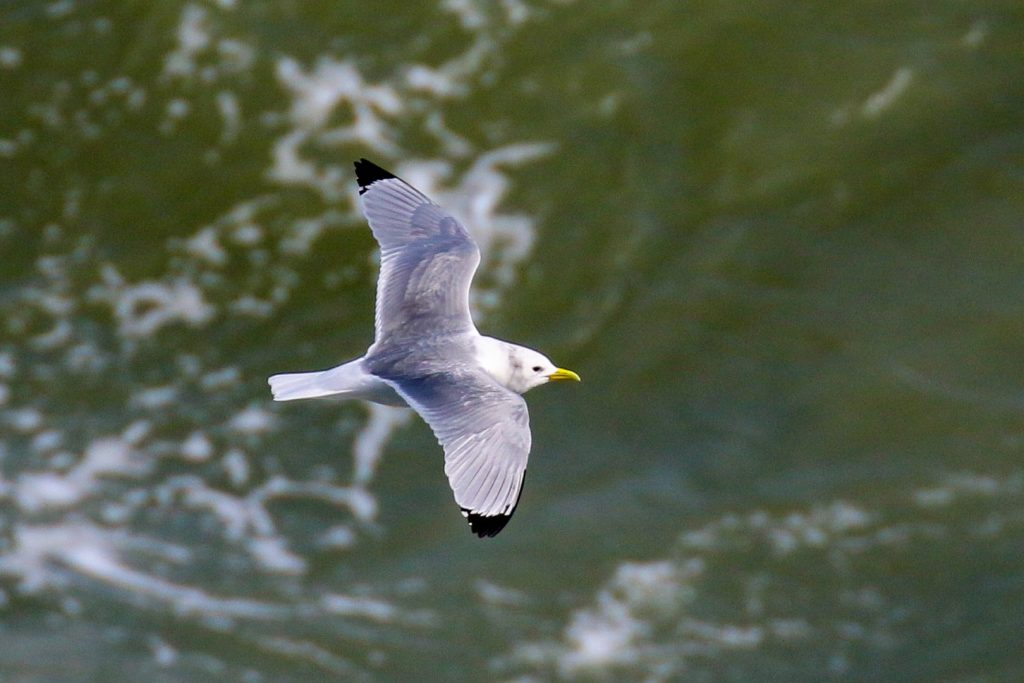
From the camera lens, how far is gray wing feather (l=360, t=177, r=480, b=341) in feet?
22.8

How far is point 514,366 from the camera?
6.88 m

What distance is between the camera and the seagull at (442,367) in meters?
5.91

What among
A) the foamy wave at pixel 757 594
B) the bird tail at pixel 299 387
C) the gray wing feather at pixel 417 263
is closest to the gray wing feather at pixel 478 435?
the bird tail at pixel 299 387

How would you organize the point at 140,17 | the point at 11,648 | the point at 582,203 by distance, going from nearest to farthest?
the point at 11,648
the point at 582,203
the point at 140,17

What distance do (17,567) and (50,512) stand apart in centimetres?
58

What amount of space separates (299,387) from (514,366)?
3.66 feet

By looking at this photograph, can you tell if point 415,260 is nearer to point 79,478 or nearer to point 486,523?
point 486,523

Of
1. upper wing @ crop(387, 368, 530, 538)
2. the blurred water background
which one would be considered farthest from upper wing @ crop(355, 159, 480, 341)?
the blurred water background

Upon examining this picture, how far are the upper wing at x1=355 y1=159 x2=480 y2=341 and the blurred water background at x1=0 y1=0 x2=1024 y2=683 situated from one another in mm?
4381

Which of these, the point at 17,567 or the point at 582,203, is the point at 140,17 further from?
the point at 17,567

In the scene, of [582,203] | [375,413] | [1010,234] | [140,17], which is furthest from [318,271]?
[1010,234]

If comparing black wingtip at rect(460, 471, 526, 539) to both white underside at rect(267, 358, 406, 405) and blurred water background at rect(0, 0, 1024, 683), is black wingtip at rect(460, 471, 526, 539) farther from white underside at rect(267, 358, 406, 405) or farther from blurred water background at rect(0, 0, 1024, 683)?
blurred water background at rect(0, 0, 1024, 683)

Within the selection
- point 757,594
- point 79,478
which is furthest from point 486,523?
point 79,478

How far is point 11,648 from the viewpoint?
35.2 feet
